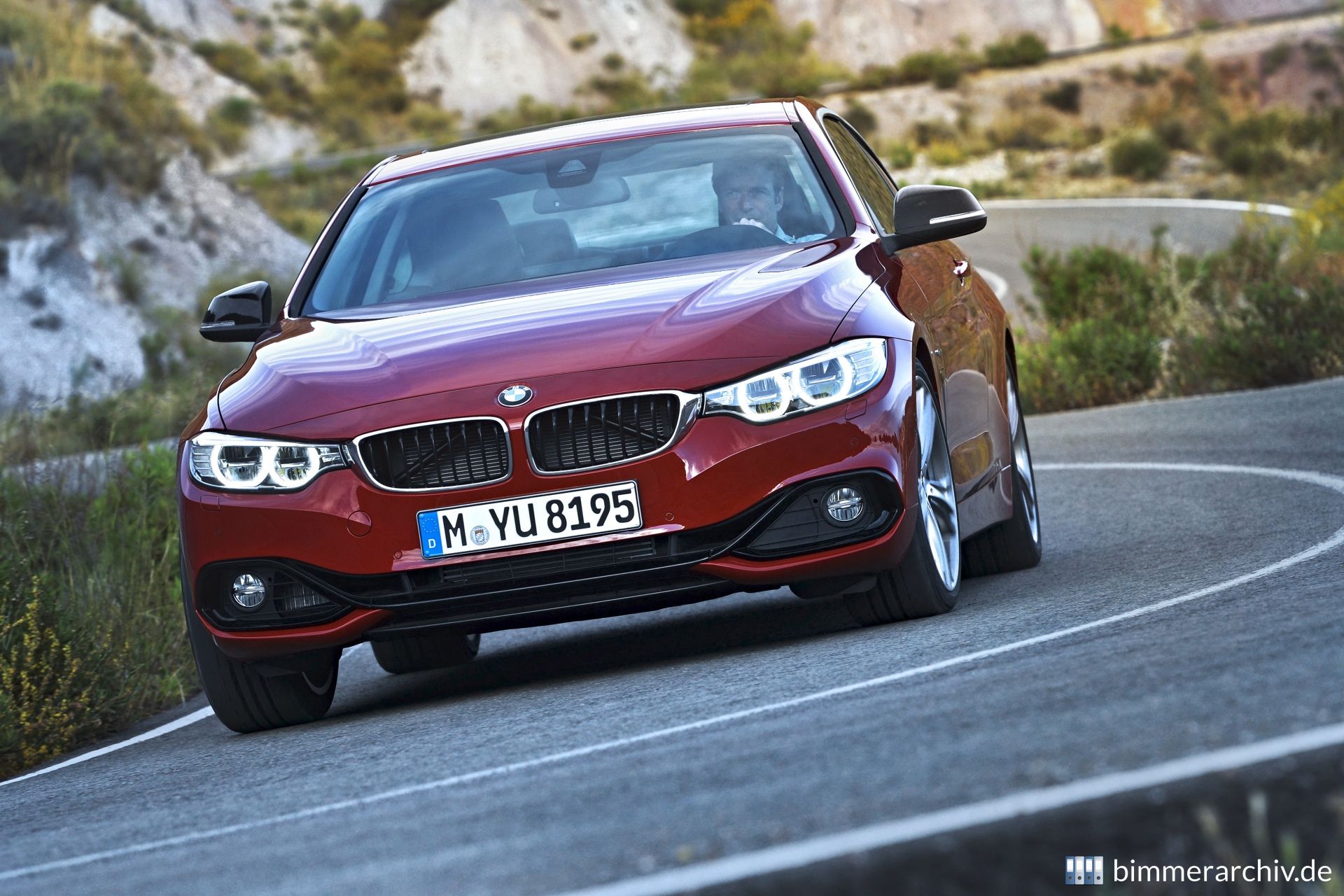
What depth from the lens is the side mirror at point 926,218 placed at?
7148mm

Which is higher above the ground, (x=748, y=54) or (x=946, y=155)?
(x=946, y=155)

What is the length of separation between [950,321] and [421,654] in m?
2.29

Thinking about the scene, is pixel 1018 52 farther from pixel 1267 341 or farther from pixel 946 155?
pixel 1267 341

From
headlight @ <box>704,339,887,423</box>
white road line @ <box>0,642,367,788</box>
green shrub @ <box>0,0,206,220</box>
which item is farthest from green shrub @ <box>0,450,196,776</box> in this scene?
green shrub @ <box>0,0,206,220</box>

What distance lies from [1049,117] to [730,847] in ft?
210

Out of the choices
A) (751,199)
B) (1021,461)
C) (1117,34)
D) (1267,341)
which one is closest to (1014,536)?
(1021,461)

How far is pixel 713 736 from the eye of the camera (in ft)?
16.1

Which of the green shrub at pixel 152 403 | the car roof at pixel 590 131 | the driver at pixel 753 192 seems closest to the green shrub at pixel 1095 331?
the green shrub at pixel 152 403

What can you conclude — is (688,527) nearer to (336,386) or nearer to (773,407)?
(773,407)

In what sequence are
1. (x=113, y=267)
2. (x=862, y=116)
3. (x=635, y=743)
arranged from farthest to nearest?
(x=862, y=116), (x=113, y=267), (x=635, y=743)

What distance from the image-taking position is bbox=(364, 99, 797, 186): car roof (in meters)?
7.73

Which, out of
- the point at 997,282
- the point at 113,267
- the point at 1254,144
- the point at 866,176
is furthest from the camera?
the point at 1254,144

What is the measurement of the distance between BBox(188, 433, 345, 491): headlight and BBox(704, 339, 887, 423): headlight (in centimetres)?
112

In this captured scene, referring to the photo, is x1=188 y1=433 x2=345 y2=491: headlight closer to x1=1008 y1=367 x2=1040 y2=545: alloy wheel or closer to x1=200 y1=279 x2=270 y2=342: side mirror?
x1=200 y1=279 x2=270 y2=342: side mirror
